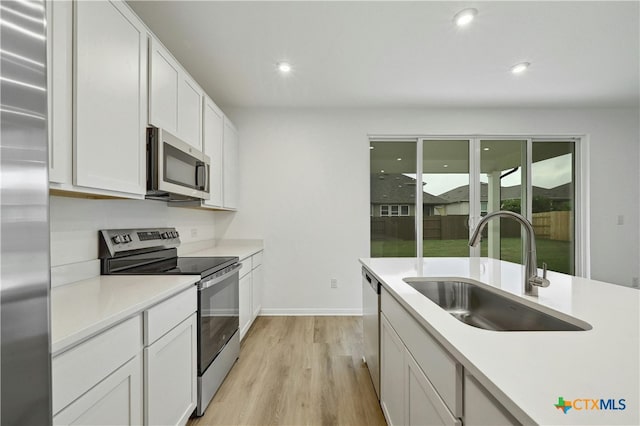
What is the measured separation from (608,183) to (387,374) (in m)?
4.36

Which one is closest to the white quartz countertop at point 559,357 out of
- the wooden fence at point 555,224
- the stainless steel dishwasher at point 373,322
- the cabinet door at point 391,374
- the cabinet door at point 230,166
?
the cabinet door at point 391,374

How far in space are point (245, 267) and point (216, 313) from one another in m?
0.92

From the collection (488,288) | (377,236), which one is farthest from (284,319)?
(488,288)

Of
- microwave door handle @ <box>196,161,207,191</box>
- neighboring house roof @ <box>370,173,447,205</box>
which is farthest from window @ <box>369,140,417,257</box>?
Result: microwave door handle @ <box>196,161,207,191</box>

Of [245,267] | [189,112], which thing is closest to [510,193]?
[245,267]

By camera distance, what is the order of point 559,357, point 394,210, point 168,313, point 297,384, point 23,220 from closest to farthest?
point 23,220
point 559,357
point 168,313
point 297,384
point 394,210

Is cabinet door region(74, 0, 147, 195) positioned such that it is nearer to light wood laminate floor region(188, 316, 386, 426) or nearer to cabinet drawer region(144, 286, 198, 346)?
cabinet drawer region(144, 286, 198, 346)

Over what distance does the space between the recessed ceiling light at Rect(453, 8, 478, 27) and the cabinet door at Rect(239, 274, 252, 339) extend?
2.69 meters

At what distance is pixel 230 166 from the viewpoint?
339 cm

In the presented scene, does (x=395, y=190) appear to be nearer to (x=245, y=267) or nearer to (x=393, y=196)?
(x=393, y=196)

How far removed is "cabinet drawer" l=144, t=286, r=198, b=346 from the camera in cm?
125

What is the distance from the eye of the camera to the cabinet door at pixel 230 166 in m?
3.25

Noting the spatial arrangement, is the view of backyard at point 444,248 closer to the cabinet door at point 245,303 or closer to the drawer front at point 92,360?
the cabinet door at point 245,303

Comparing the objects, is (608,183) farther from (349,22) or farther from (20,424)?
(20,424)
